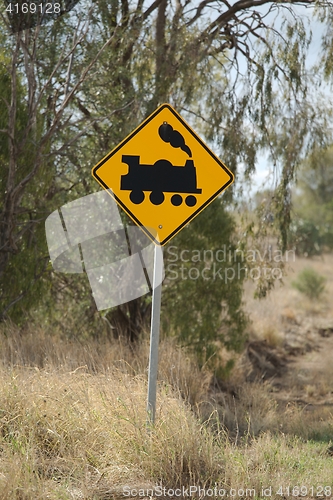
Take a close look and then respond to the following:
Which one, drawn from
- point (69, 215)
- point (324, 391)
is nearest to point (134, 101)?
point (69, 215)

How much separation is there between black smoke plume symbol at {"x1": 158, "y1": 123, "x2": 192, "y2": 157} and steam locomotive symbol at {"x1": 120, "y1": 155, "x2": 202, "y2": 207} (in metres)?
0.14

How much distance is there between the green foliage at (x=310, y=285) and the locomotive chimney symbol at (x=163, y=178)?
53.3 ft

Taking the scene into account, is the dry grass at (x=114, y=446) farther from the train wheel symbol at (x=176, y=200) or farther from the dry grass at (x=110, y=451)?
the train wheel symbol at (x=176, y=200)

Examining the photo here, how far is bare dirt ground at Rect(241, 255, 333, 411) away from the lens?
36.5 feet

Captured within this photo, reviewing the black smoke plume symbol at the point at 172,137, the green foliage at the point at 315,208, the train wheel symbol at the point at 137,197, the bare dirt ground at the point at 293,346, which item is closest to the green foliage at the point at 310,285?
the bare dirt ground at the point at 293,346

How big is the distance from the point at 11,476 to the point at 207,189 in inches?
116

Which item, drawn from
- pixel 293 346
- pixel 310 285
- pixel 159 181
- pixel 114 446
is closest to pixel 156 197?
pixel 159 181

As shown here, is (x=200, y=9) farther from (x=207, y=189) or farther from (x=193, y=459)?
(x=193, y=459)

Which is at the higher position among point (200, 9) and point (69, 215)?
point (200, 9)

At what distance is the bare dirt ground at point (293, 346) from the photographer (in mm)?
11125

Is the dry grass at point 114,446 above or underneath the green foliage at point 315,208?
underneath

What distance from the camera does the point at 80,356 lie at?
26.6 ft

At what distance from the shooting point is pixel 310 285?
70.8ft

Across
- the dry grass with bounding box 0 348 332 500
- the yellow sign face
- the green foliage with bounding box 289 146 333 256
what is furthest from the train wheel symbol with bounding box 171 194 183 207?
the green foliage with bounding box 289 146 333 256
